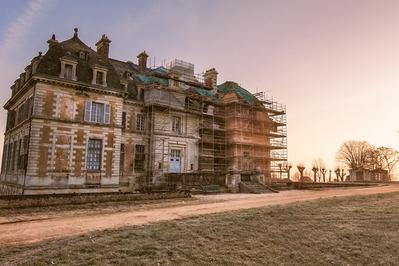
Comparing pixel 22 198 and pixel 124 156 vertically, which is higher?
pixel 124 156

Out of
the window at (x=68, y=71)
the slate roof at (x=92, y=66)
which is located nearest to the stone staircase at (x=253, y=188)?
the slate roof at (x=92, y=66)

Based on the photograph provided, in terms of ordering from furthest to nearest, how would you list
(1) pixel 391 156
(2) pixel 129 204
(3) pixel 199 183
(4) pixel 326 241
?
1. (1) pixel 391 156
2. (3) pixel 199 183
3. (2) pixel 129 204
4. (4) pixel 326 241

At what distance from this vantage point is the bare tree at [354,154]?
230ft

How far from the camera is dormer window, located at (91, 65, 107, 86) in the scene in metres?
25.9

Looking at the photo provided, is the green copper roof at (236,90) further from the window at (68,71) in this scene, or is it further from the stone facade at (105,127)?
the window at (68,71)

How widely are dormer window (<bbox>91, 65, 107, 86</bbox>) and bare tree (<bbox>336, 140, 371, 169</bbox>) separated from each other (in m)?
62.3

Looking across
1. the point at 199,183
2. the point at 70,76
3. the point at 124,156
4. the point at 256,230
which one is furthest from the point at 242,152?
the point at 256,230

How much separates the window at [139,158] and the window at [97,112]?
5617 mm

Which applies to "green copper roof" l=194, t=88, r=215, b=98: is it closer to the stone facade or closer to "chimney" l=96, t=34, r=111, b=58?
the stone facade

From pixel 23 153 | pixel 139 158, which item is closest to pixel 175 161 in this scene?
pixel 139 158

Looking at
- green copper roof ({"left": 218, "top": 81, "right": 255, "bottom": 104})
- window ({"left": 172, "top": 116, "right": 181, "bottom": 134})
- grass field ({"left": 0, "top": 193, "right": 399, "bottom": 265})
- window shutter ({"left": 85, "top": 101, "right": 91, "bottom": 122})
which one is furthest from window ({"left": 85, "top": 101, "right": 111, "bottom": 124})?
green copper roof ({"left": 218, "top": 81, "right": 255, "bottom": 104})

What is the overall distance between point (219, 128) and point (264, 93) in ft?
31.1

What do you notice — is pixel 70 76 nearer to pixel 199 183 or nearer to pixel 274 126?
pixel 199 183

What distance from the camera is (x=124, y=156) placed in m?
29.7
